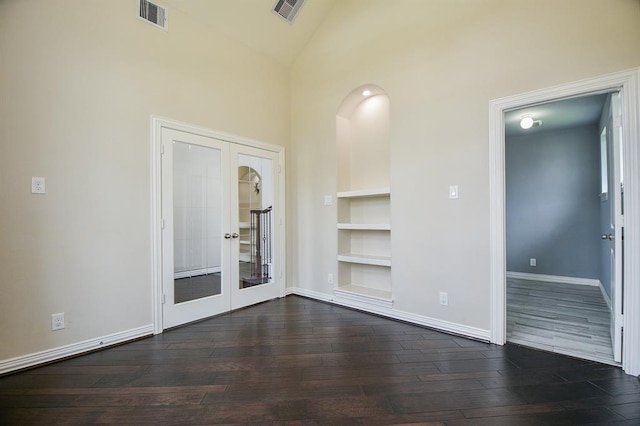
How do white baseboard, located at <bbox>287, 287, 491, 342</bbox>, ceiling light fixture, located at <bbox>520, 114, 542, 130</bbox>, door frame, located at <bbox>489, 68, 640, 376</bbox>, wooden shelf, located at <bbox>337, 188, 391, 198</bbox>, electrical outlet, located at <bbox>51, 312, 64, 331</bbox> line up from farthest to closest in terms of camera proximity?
ceiling light fixture, located at <bbox>520, 114, 542, 130</bbox>, wooden shelf, located at <bbox>337, 188, 391, 198</bbox>, white baseboard, located at <bbox>287, 287, 491, 342</bbox>, electrical outlet, located at <bbox>51, 312, 64, 331</bbox>, door frame, located at <bbox>489, 68, 640, 376</bbox>

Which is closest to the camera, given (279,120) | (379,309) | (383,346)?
(383,346)

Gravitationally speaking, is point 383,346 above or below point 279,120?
below

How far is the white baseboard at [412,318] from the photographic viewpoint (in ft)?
9.06

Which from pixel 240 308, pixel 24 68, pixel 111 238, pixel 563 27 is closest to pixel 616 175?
pixel 563 27

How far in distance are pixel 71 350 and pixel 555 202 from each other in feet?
23.2

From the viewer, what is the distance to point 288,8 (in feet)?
12.2

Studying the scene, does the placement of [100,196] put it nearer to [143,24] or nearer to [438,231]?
[143,24]

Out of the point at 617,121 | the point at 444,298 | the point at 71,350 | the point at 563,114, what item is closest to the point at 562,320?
the point at 444,298

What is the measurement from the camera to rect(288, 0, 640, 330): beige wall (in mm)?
2287

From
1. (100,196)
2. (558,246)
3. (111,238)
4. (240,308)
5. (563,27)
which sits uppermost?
(563,27)

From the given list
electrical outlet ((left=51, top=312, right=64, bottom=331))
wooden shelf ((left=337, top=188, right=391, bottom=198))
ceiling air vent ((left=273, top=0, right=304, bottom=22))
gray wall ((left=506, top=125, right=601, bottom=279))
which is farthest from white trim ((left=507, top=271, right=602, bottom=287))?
electrical outlet ((left=51, top=312, right=64, bottom=331))

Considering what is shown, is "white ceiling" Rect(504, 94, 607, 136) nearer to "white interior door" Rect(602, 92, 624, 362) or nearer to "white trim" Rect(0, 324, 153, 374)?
"white interior door" Rect(602, 92, 624, 362)

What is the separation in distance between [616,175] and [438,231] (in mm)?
1423

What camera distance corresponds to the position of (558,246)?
512 cm
